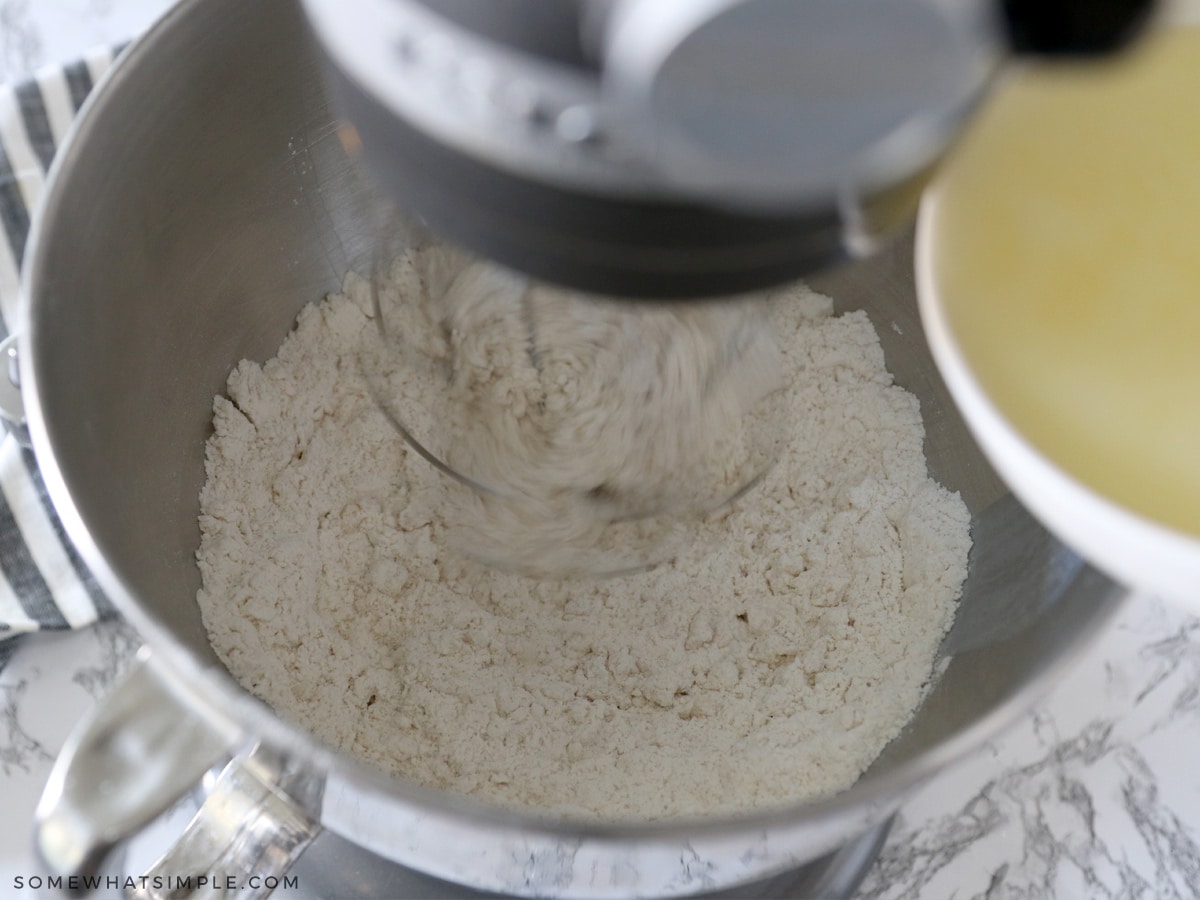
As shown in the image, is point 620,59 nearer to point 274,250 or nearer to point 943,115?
point 943,115

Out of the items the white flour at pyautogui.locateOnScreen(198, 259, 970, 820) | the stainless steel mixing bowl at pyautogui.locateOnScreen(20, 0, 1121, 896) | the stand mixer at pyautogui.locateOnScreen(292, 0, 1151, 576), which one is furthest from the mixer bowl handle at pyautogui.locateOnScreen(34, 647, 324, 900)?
the stand mixer at pyautogui.locateOnScreen(292, 0, 1151, 576)

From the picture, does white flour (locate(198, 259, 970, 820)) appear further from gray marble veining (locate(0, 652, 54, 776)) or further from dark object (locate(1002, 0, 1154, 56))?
dark object (locate(1002, 0, 1154, 56))

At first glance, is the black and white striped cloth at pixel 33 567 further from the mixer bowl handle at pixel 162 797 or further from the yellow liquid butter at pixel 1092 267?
the yellow liquid butter at pixel 1092 267

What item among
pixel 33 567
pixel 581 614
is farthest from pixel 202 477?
pixel 581 614

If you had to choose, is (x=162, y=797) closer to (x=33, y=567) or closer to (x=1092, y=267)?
(x=33, y=567)

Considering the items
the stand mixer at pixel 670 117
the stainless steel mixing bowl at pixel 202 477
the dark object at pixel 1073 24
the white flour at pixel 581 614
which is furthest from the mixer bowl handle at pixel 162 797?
the dark object at pixel 1073 24
